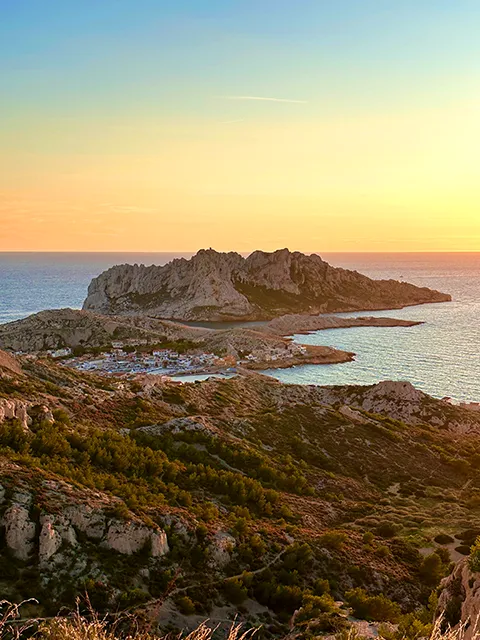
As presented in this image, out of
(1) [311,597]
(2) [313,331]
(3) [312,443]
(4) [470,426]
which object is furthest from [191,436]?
(2) [313,331]

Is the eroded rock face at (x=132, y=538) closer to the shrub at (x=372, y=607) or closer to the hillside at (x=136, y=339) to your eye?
the shrub at (x=372, y=607)

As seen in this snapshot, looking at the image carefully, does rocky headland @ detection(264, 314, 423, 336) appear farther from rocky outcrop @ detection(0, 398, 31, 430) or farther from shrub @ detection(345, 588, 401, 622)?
shrub @ detection(345, 588, 401, 622)

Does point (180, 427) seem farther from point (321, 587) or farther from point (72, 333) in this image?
point (72, 333)

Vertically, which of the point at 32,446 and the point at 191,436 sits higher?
the point at 32,446

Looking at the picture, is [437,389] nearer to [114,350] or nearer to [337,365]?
[337,365]

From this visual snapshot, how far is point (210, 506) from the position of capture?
2020 cm

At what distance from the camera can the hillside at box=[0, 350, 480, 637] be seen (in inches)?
561

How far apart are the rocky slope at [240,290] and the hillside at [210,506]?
113 m

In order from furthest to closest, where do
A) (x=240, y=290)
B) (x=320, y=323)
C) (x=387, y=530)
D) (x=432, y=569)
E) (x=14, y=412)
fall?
1. (x=240, y=290)
2. (x=320, y=323)
3. (x=387, y=530)
4. (x=14, y=412)
5. (x=432, y=569)

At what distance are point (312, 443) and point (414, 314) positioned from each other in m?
125

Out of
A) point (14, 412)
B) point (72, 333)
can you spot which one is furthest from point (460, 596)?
point (72, 333)

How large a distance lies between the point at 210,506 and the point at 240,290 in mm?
148043

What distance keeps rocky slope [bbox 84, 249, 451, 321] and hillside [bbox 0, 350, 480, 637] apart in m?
113

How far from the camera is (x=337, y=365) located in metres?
91.0
